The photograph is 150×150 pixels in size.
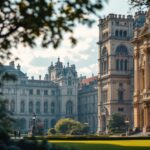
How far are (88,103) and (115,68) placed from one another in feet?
138

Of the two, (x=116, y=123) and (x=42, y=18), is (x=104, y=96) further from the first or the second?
(x=42, y=18)

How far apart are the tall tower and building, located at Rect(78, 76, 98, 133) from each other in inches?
1117

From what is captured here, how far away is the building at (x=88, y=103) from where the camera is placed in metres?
151

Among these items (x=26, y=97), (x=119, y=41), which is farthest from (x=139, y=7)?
(x=26, y=97)

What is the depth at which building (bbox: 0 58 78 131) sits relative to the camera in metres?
161

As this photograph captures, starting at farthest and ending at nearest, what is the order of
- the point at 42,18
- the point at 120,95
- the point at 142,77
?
the point at 120,95 → the point at 142,77 → the point at 42,18

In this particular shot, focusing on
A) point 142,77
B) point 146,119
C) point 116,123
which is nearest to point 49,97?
point 116,123

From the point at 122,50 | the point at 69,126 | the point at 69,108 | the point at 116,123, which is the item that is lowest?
the point at 69,126

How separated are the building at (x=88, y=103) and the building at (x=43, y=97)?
208 cm

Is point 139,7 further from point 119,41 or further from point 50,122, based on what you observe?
point 50,122

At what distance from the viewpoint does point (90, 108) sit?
15512cm

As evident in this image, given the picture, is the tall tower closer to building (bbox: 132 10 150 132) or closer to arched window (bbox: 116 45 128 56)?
arched window (bbox: 116 45 128 56)

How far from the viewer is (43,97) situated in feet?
552

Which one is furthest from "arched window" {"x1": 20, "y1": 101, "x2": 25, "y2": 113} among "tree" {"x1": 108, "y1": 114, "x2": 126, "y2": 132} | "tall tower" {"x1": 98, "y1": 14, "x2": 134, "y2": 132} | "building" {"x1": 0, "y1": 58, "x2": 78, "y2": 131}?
"tree" {"x1": 108, "y1": 114, "x2": 126, "y2": 132}
